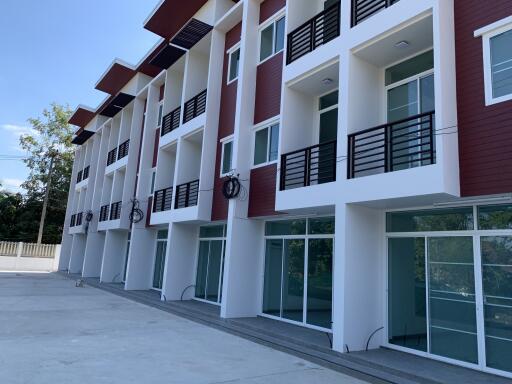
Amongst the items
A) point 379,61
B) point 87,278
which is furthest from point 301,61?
point 87,278

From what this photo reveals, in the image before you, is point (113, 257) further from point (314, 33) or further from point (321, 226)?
point (314, 33)

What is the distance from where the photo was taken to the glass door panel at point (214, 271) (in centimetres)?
1349

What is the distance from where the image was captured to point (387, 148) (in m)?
7.69

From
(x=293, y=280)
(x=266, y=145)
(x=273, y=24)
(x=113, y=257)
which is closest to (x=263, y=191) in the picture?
(x=266, y=145)

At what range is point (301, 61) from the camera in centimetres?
983

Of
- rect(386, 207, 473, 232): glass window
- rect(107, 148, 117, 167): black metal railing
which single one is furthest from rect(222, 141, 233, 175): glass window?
rect(107, 148, 117, 167): black metal railing

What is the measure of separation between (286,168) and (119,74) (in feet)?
50.1

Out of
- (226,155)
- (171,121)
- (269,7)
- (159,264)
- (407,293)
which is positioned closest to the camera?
(407,293)

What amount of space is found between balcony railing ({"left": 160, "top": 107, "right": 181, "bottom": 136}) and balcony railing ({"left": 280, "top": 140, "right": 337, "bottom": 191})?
291 inches

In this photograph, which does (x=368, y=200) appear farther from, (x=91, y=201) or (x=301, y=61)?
(x=91, y=201)

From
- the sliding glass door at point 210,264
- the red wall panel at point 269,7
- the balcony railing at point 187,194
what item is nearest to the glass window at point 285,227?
the sliding glass door at point 210,264

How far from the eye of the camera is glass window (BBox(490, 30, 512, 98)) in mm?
6422

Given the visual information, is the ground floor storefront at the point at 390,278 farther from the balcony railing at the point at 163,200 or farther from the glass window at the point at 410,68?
the balcony railing at the point at 163,200

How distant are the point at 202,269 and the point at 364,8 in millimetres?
9639
